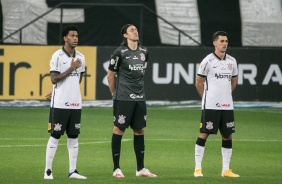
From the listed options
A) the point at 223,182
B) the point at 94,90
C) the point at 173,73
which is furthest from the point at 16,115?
the point at 223,182

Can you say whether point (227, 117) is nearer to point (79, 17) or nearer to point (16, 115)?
point (16, 115)

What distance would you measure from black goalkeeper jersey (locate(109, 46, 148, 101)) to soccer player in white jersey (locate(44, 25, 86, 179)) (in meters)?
0.55

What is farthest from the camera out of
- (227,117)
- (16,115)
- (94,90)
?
(94,90)

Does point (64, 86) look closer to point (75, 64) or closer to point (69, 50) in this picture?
point (75, 64)

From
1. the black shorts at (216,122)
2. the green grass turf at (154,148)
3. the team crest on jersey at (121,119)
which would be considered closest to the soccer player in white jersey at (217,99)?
the black shorts at (216,122)

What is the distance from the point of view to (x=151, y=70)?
29.7m

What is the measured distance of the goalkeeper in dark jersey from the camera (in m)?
14.9

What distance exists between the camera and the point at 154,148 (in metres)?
19.3

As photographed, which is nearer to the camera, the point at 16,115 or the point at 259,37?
the point at 16,115

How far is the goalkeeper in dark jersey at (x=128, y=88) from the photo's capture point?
14891 millimetres

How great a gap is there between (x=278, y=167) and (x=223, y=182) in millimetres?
2552

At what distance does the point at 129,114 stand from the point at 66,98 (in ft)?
3.10

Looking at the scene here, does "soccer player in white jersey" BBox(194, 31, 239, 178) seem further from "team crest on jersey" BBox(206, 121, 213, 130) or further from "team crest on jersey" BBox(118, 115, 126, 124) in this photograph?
"team crest on jersey" BBox(118, 115, 126, 124)

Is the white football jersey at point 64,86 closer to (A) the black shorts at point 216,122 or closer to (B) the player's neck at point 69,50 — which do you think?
(B) the player's neck at point 69,50
